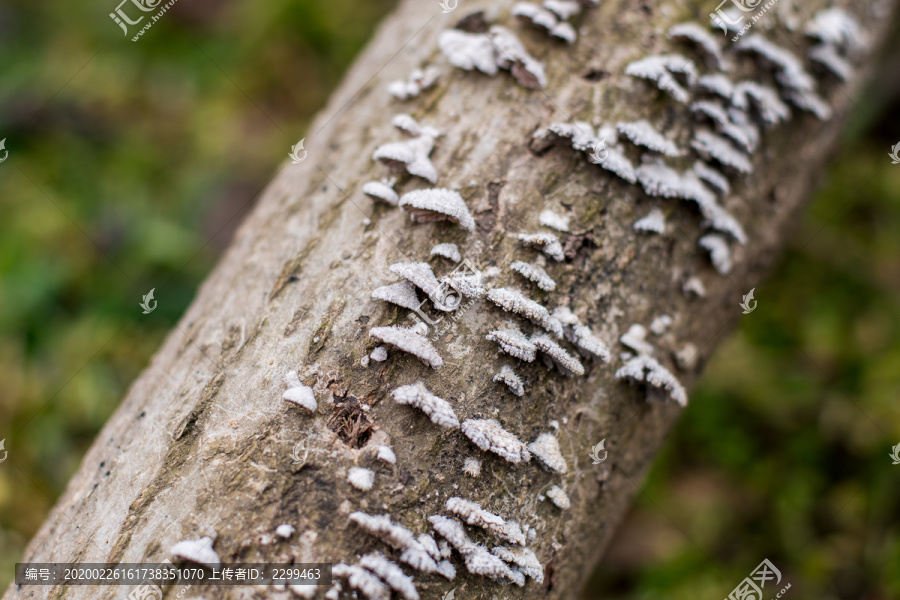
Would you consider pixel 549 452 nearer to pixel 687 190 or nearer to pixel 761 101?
pixel 687 190

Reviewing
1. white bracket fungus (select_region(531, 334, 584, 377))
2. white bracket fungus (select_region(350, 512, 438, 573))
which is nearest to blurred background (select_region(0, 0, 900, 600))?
white bracket fungus (select_region(531, 334, 584, 377))

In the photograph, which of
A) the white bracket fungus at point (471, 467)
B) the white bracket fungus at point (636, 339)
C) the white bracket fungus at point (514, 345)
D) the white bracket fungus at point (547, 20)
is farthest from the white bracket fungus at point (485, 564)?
the white bracket fungus at point (547, 20)

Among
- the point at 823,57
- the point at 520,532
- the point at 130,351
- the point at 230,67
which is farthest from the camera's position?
the point at 230,67

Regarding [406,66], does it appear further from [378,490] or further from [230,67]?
[230,67]

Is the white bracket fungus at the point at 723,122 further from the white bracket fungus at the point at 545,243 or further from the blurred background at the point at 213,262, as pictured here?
the blurred background at the point at 213,262

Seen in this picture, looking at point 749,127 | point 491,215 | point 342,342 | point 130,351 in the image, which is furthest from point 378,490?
point 130,351

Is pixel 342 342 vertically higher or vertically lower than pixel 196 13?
lower
